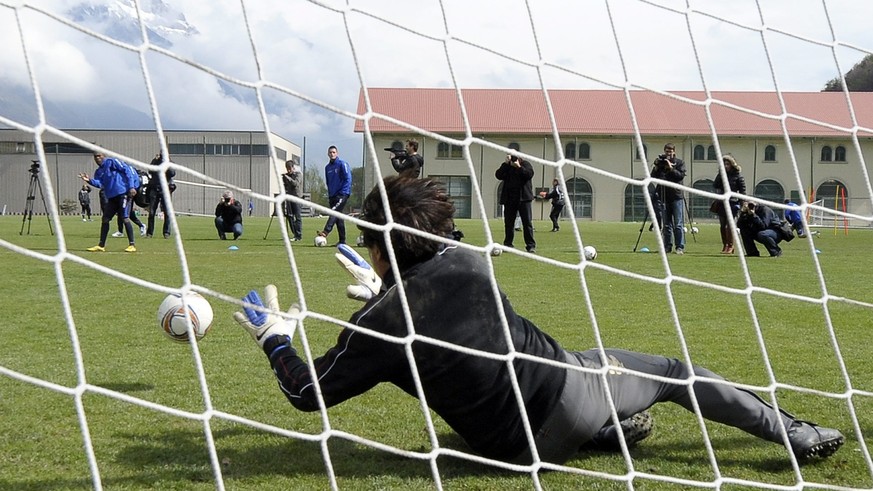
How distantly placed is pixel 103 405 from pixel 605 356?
1.97 metres

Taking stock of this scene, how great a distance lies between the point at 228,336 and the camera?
191 inches

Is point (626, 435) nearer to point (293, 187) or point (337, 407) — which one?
point (337, 407)

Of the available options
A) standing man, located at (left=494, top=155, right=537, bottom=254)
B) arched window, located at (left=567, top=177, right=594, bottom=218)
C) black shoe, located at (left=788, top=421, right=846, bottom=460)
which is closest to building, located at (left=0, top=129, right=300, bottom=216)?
arched window, located at (left=567, top=177, right=594, bottom=218)

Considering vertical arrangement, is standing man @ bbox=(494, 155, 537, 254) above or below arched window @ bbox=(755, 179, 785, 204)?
above

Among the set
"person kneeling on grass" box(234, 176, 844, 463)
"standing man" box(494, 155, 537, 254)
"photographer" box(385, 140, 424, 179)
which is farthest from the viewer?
"standing man" box(494, 155, 537, 254)

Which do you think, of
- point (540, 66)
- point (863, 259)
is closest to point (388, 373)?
point (540, 66)

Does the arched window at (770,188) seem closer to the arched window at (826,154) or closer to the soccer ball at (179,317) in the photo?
the arched window at (826,154)

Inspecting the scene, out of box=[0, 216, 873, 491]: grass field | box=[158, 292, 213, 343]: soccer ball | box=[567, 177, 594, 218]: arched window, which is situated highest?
box=[158, 292, 213, 343]: soccer ball

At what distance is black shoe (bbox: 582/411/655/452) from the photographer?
9.34 ft

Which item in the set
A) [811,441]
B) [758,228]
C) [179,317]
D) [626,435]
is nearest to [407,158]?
[758,228]

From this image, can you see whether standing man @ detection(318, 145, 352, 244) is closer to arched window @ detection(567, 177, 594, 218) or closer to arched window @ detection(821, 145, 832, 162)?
arched window @ detection(821, 145, 832, 162)

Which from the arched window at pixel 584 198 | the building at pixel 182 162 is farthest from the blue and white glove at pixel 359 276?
the arched window at pixel 584 198

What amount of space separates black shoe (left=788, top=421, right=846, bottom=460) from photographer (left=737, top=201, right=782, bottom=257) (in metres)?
9.15

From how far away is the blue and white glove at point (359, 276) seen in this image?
3.07 meters
